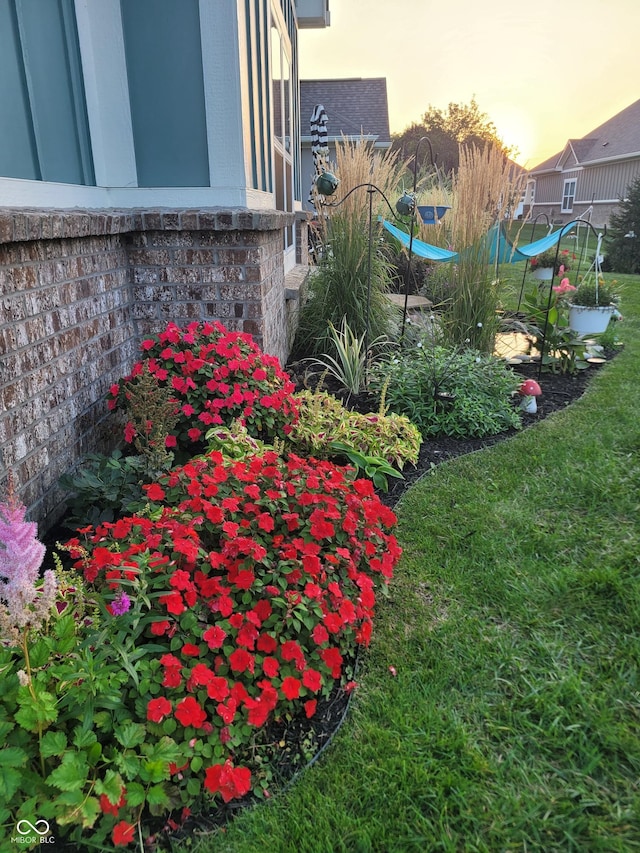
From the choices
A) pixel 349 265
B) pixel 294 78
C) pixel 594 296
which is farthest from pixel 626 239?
pixel 349 265

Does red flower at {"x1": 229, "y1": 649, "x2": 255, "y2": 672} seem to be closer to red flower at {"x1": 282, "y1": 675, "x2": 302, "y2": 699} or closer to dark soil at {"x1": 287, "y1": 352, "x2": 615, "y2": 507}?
red flower at {"x1": 282, "y1": 675, "x2": 302, "y2": 699}

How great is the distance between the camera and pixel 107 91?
2.62 m

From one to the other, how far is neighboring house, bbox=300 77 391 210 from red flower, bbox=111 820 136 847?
14702 mm

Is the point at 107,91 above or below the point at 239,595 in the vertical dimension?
above

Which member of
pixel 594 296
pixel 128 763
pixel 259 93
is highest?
pixel 259 93

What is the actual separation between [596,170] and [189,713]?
1046 inches

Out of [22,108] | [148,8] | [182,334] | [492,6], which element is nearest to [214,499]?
[182,334]

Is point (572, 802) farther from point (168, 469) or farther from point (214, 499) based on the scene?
point (168, 469)

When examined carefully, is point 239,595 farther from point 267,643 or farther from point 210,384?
point 210,384

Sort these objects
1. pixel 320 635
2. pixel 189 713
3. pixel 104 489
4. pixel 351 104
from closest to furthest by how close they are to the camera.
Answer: pixel 189 713, pixel 320 635, pixel 104 489, pixel 351 104

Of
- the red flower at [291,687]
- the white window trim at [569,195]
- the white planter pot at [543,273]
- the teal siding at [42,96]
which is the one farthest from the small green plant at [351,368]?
the white window trim at [569,195]

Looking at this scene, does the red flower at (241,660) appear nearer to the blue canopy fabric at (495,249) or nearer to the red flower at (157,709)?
the red flower at (157,709)

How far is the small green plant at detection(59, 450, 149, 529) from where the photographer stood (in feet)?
6.27

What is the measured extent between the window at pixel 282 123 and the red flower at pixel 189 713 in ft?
15.6
